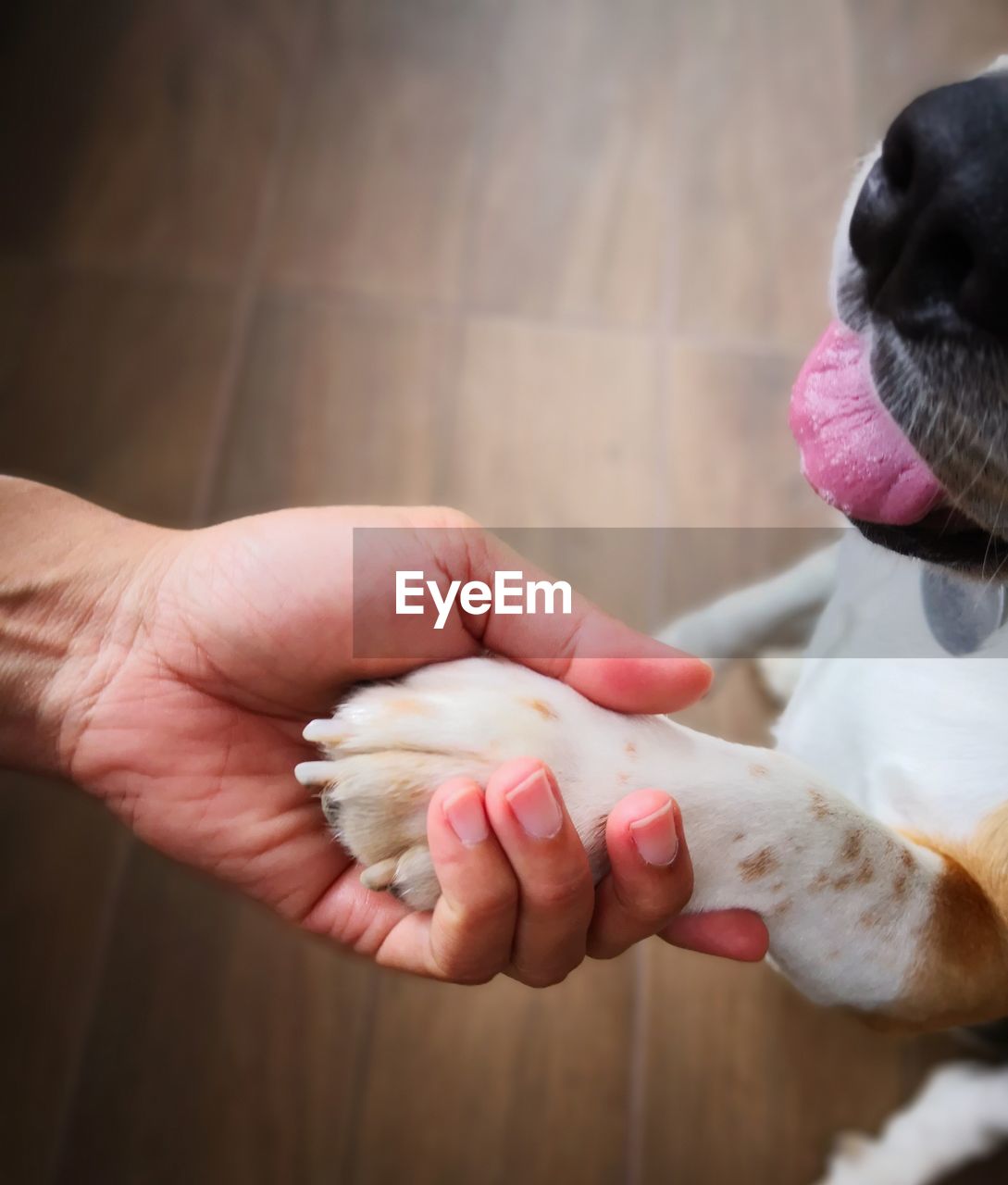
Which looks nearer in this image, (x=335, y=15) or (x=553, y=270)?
(x=553, y=270)

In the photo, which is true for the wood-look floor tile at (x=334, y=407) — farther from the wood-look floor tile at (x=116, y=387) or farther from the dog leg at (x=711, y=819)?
the dog leg at (x=711, y=819)

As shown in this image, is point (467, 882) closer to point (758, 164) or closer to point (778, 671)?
point (778, 671)

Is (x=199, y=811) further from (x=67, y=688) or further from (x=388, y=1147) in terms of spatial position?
(x=388, y=1147)

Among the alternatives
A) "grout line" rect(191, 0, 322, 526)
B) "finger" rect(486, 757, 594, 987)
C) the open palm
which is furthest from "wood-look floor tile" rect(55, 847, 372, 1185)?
"finger" rect(486, 757, 594, 987)

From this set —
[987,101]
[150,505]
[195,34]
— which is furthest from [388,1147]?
[195,34]

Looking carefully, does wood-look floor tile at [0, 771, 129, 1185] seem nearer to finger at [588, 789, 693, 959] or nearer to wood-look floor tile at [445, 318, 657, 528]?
wood-look floor tile at [445, 318, 657, 528]

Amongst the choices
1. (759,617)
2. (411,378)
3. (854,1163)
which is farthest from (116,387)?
(854,1163)
